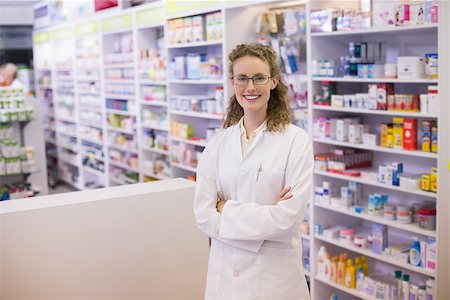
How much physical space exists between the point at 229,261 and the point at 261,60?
89 centimetres

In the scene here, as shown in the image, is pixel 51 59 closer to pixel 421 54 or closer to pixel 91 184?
pixel 91 184

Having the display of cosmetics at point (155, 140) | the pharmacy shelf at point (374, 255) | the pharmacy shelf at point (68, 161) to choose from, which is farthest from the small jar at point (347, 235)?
the pharmacy shelf at point (68, 161)

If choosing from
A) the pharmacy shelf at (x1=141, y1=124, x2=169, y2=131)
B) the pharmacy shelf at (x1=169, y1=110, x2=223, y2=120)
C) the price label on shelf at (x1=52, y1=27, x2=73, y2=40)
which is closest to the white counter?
the pharmacy shelf at (x1=169, y1=110, x2=223, y2=120)

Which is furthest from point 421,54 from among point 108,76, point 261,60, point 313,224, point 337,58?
point 108,76

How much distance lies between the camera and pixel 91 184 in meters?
10.3

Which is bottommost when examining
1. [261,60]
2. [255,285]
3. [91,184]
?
[91,184]

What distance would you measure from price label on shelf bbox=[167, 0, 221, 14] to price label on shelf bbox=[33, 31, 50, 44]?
517cm

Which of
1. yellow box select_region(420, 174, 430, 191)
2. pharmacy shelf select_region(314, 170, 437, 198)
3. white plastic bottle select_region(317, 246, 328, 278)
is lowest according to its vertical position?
white plastic bottle select_region(317, 246, 328, 278)

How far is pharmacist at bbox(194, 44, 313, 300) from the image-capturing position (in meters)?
2.51

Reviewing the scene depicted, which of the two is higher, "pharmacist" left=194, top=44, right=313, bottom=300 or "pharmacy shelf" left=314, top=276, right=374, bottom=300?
"pharmacist" left=194, top=44, right=313, bottom=300

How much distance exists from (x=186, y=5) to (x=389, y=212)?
3.19 m

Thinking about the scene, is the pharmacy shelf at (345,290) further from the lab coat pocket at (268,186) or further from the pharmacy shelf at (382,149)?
the lab coat pocket at (268,186)

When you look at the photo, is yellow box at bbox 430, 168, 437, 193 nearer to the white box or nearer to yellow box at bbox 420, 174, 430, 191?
yellow box at bbox 420, 174, 430, 191

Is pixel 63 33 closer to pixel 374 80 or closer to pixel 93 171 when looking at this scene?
pixel 93 171
